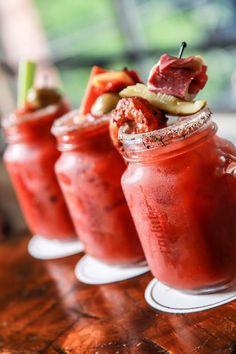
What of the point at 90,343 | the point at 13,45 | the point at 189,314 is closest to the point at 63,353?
the point at 90,343

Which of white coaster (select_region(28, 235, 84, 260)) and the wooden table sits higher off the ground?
the wooden table

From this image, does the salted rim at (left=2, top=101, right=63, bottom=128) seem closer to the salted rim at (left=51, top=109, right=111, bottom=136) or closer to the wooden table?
the salted rim at (left=51, top=109, right=111, bottom=136)

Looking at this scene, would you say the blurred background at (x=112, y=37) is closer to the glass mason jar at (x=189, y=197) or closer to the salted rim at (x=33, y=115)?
the salted rim at (x=33, y=115)

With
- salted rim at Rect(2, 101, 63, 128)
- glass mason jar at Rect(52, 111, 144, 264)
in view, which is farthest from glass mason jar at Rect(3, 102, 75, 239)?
glass mason jar at Rect(52, 111, 144, 264)

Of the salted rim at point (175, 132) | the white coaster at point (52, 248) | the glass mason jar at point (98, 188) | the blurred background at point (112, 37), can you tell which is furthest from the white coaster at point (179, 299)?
the blurred background at point (112, 37)

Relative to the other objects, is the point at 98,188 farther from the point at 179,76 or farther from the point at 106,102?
the point at 179,76

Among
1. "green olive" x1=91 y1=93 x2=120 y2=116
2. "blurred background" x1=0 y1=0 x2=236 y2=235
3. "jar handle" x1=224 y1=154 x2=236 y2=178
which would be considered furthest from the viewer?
"blurred background" x1=0 y1=0 x2=236 y2=235

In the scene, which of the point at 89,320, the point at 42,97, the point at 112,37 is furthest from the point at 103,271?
the point at 112,37
